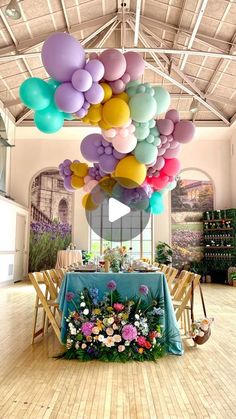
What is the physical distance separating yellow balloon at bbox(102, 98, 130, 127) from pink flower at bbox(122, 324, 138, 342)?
A: 215 centimetres

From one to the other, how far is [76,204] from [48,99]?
11.3 metres

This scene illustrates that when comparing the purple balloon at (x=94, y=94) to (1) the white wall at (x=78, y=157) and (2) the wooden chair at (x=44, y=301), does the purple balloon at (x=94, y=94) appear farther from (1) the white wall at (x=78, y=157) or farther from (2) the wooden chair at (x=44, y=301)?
(1) the white wall at (x=78, y=157)

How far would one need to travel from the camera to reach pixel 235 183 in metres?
14.5

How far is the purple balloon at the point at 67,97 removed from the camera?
12.3 feet

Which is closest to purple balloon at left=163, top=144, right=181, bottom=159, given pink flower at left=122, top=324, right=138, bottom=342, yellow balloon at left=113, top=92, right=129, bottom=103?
yellow balloon at left=113, top=92, right=129, bottom=103

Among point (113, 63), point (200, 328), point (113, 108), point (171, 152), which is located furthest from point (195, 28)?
point (200, 328)

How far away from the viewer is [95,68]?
3793 mm

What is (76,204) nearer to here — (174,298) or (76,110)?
(174,298)

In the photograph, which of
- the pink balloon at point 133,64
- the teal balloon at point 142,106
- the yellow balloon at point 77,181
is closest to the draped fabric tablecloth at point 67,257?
the yellow balloon at point 77,181

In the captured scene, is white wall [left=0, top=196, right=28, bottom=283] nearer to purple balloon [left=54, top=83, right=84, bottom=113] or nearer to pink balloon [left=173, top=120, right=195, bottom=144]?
pink balloon [left=173, top=120, right=195, bottom=144]

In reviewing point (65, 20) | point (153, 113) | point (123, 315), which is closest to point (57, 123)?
point (153, 113)

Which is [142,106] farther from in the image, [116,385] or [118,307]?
[116,385]

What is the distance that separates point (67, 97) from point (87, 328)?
7.64ft

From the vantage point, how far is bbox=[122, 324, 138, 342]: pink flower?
3.91 meters
